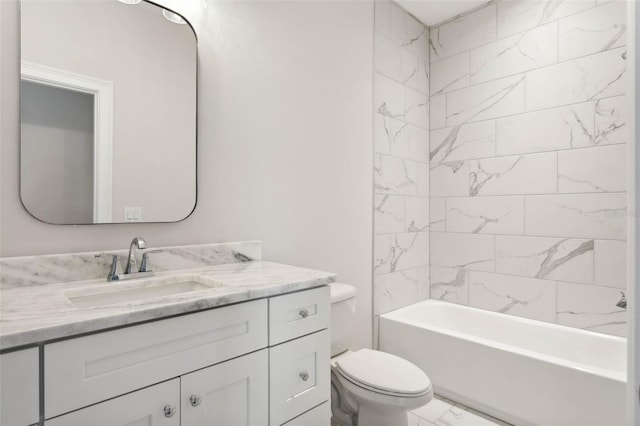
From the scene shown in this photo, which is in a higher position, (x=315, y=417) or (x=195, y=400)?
(x=195, y=400)

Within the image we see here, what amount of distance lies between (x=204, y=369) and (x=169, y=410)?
0.13 m

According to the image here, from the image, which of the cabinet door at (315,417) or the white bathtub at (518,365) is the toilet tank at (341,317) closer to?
the cabinet door at (315,417)

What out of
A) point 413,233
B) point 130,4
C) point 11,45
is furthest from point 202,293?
point 413,233

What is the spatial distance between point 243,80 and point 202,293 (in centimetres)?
110

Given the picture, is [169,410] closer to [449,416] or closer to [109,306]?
[109,306]

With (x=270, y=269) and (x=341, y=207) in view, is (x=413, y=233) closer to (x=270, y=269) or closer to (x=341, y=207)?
(x=341, y=207)

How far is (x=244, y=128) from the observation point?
5.65 feet

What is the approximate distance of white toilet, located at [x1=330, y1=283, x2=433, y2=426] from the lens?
60.9 inches

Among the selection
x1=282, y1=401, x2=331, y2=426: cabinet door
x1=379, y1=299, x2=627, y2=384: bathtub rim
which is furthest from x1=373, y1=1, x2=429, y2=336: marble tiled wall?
x1=282, y1=401, x2=331, y2=426: cabinet door

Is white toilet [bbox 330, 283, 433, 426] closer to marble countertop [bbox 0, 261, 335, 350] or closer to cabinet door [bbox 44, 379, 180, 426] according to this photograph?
marble countertop [bbox 0, 261, 335, 350]

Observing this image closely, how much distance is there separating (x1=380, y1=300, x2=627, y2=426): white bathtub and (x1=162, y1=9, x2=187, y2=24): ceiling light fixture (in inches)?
82.7

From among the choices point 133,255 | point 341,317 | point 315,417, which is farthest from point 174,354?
point 341,317

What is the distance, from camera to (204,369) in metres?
1.02

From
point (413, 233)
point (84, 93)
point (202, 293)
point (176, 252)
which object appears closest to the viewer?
point (202, 293)
